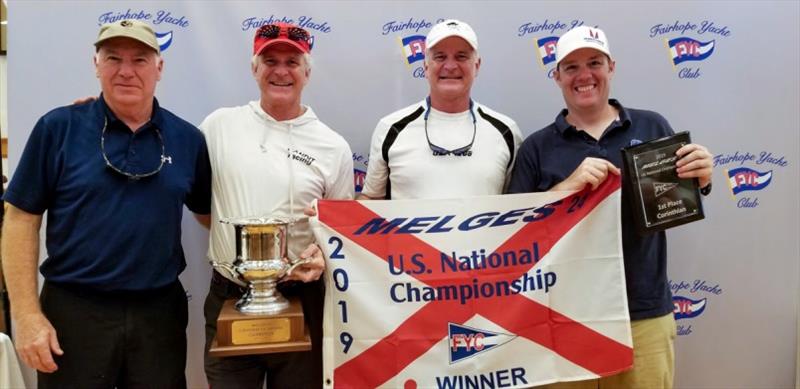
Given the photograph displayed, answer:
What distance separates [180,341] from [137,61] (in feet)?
3.04

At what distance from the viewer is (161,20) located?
2.33 m

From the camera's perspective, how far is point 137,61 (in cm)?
175

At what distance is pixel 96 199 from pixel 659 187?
1.76m

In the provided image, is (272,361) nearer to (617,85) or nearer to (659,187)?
(659,187)

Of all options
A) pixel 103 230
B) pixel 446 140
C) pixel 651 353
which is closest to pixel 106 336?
pixel 103 230

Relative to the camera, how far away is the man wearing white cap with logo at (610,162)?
74.2 inches

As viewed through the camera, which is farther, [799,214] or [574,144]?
[799,214]

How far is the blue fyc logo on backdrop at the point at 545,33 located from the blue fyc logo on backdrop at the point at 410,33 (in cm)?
40

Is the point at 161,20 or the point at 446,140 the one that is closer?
the point at 446,140

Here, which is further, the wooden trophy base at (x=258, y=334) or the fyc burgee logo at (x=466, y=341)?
the fyc burgee logo at (x=466, y=341)

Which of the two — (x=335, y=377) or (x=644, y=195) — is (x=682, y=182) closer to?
(x=644, y=195)

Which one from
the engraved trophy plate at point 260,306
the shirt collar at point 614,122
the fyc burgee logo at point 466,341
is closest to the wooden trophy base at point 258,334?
the engraved trophy plate at point 260,306

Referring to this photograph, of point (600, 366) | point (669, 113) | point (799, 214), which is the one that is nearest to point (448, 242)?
point (600, 366)

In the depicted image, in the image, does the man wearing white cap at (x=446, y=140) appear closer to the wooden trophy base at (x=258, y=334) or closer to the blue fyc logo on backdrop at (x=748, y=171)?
the wooden trophy base at (x=258, y=334)
